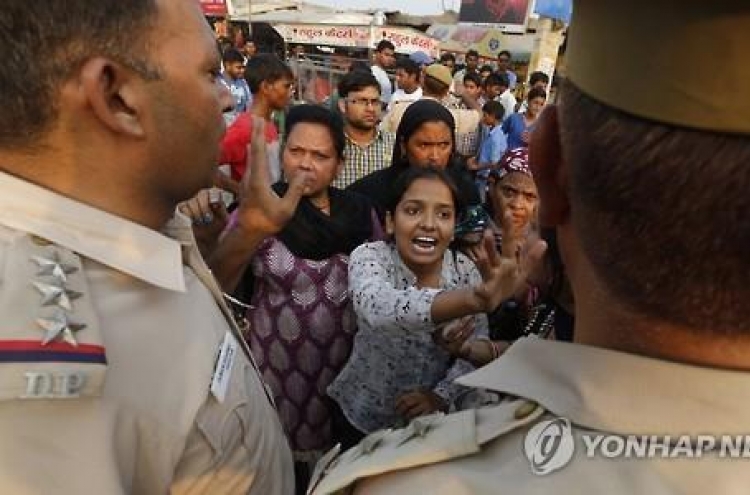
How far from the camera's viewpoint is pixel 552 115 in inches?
28.6

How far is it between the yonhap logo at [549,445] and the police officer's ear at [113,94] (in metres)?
0.77

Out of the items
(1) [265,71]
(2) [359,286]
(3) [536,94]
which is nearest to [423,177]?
(2) [359,286]

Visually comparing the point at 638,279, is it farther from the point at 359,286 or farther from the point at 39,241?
the point at 359,286

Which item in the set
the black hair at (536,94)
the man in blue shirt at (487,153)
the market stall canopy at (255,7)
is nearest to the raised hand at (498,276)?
the man in blue shirt at (487,153)

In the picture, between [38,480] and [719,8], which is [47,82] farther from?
[719,8]

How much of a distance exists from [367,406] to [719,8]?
164 cm

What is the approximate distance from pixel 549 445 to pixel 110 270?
716mm

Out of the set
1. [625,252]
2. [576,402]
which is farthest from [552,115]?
[576,402]

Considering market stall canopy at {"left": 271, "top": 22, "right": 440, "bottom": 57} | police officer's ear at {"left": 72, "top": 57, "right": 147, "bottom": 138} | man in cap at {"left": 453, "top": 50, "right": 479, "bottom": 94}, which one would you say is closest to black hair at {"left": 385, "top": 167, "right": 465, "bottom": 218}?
police officer's ear at {"left": 72, "top": 57, "right": 147, "bottom": 138}

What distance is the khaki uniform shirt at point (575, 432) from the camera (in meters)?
0.63

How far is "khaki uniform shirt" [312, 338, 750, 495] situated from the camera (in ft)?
2.08

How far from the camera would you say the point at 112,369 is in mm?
967

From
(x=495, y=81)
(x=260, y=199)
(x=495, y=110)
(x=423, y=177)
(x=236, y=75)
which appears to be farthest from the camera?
(x=495, y=81)

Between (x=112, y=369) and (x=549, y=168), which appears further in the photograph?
(x=112, y=369)
